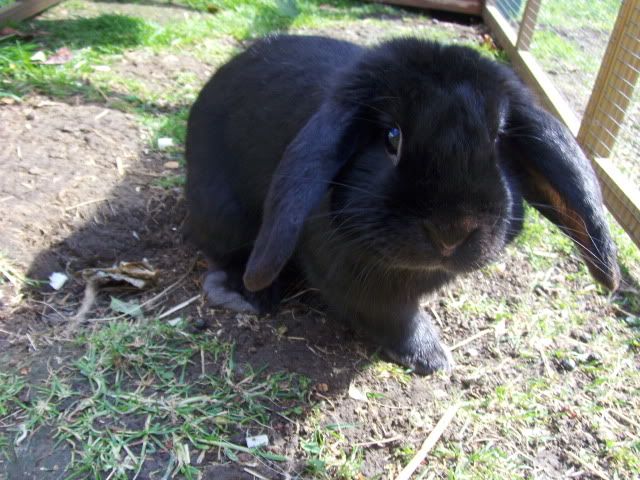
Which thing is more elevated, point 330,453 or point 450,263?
point 450,263

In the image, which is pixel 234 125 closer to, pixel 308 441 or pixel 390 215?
pixel 390 215

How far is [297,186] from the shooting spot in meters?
1.94

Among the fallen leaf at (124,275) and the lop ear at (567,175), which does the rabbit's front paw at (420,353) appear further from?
the fallen leaf at (124,275)

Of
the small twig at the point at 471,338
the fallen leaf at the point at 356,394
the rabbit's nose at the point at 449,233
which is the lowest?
the small twig at the point at 471,338

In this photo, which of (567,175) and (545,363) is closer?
(567,175)

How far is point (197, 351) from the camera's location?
8.98 ft

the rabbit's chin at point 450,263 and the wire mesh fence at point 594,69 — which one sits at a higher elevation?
the rabbit's chin at point 450,263

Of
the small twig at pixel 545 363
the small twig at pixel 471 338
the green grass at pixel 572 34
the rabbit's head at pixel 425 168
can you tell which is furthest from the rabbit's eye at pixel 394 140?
the green grass at pixel 572 34

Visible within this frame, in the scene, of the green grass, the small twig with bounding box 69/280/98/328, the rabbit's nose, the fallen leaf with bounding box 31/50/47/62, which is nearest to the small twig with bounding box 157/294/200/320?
the small twig with bounding box 69/280/98/328

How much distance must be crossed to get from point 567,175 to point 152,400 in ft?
5.90

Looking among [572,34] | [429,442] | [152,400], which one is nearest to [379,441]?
[429,442]

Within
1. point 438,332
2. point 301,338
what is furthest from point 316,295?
point 438,332

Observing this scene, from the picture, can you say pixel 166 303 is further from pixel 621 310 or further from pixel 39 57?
pixel 39 57

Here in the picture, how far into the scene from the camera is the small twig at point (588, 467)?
2.39 meters
